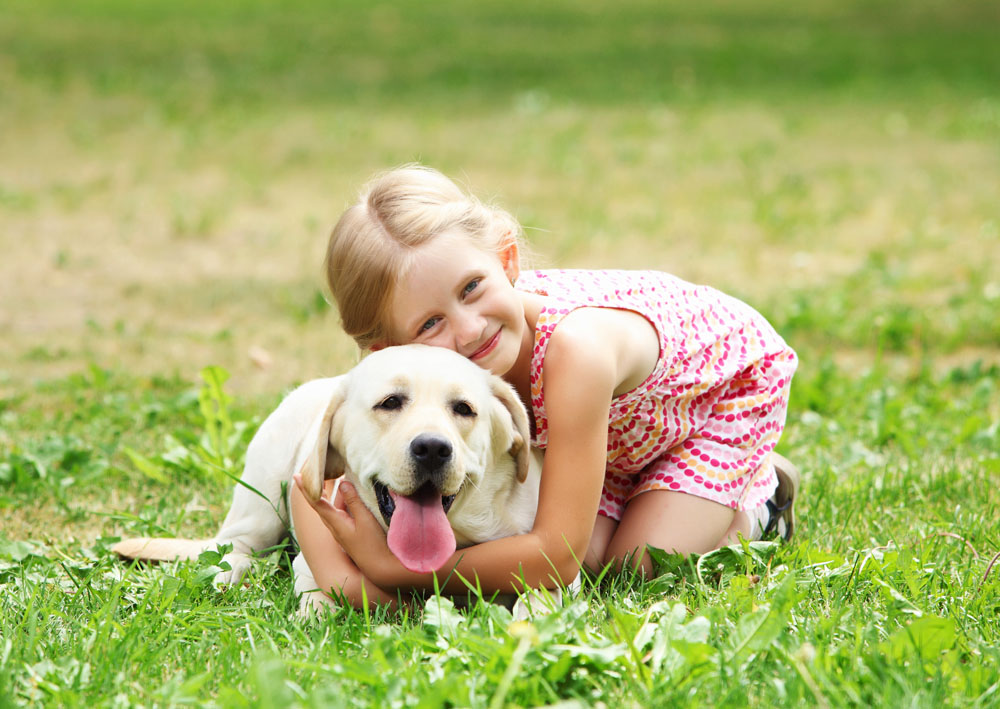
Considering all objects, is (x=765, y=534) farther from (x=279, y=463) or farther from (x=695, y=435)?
(x=279, y=463)

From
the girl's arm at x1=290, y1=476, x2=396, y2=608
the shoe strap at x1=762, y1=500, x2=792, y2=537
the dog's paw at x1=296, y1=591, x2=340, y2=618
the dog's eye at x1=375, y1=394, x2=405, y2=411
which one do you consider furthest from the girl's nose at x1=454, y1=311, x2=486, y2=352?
the shoe strap at x1=762, y1=500, x2=792, y2=537

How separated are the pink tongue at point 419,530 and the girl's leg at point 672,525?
0.72 m

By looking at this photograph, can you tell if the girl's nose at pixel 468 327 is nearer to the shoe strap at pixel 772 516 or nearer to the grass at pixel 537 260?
the grass at pixel 537 260

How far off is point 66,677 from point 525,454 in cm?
127

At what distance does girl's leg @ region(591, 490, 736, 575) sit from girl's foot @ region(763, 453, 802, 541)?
0.51 feet

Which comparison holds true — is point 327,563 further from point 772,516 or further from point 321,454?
point 772,516

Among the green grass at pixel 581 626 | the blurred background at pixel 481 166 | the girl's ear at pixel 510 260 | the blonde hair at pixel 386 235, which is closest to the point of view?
the green grass at pixel 581 626

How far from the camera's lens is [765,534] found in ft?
11.8

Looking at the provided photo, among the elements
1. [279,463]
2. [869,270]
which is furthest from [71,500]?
[869,270]

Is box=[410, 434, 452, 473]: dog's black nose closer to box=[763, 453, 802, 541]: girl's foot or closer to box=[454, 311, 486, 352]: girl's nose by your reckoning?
box=[454, 311, 486, 352]: girl's nose

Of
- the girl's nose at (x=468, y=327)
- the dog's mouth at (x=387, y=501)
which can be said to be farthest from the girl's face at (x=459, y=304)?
the dog's mouth at (x=387, y=501)

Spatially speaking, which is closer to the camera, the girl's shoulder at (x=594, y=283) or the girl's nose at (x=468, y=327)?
the girl's nose at (x=468, y=327)

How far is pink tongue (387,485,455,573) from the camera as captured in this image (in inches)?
109

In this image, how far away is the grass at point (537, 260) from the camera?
2.34m
